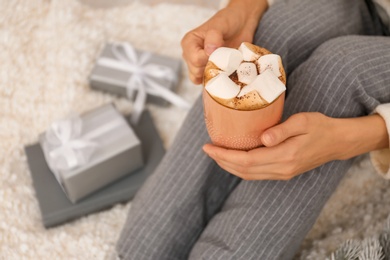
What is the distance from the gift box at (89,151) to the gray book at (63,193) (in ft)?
0.04

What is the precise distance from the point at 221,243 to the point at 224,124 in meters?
0.23

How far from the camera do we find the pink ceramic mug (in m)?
0.54

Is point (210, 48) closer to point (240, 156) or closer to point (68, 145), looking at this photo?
point (240, 156)

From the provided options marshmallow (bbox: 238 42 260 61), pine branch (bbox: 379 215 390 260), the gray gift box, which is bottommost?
the gray gift box

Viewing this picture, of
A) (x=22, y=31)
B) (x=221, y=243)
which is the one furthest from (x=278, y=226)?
(x=22, y=31)

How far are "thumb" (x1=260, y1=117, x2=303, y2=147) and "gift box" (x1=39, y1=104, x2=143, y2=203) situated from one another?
1.32 feet

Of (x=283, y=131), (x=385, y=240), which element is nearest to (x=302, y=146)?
(x=283, y=131)

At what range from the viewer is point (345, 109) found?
682 millimetres

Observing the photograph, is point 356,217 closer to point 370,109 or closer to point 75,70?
point 370,109

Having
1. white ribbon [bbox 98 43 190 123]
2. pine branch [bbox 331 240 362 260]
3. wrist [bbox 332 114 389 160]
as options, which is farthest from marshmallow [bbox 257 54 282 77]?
white ribbon [bbox 98 43 190 123]

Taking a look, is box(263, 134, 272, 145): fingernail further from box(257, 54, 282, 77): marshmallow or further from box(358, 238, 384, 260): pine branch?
box(358, 238, 384, 260): pine branch

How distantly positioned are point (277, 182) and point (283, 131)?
14 centimetres

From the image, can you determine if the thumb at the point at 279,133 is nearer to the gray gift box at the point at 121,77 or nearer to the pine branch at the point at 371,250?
the pine branch at the point at 371,250

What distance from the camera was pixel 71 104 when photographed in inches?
43.2
